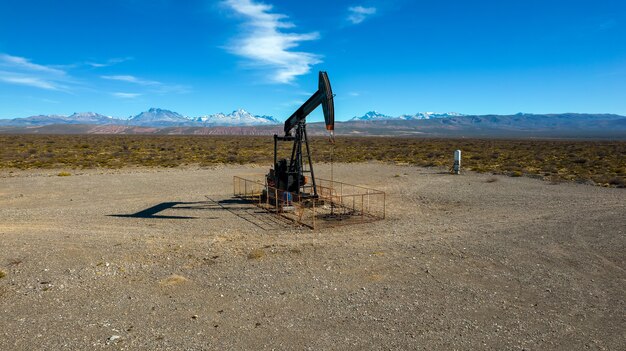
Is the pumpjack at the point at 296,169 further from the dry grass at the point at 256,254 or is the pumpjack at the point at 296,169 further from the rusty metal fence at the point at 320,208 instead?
the dry grass at the point at 256,254

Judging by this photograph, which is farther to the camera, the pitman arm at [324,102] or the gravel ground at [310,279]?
the pitman arm at [324,102]

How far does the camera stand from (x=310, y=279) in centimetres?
909

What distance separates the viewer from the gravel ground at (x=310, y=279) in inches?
264

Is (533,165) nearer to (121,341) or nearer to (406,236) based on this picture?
(406,236)

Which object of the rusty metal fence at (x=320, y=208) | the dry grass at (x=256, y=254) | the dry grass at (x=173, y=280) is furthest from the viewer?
the rusty metal fence at (x=320, y=208)

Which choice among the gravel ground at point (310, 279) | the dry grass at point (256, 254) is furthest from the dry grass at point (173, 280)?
the dry grass at point (256, 254)

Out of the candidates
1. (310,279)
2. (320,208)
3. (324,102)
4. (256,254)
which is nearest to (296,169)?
(320,208)

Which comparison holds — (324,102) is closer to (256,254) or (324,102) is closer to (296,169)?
(296,169)

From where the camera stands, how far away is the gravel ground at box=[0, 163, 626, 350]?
6.71m

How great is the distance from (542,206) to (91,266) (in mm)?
16429

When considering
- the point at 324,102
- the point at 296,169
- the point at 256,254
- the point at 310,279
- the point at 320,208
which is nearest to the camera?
the point at 310,279

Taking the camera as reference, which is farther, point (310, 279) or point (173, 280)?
point (310, 279)

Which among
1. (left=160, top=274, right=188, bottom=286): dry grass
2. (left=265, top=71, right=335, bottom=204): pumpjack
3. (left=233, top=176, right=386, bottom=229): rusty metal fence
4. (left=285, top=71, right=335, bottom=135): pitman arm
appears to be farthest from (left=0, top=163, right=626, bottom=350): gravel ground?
(left=285, top=71, right=335, bottom=135): pitman arm

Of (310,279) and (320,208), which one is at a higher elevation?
(320,208)
